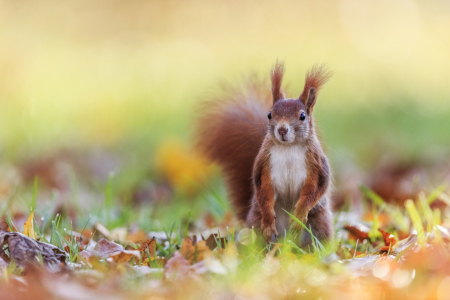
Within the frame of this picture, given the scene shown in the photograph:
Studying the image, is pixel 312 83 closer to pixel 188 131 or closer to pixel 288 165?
pixel 288 165

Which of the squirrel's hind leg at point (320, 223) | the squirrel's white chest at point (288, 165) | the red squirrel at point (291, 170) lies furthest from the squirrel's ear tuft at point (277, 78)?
the squirrel's hind leg at point (320, 223)

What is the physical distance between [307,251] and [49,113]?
479 cm

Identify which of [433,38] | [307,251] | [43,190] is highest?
[433,38]

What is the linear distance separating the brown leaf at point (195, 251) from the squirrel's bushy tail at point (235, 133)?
0.60 metres

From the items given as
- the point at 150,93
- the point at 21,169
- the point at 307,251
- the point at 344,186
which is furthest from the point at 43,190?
the point at 150,93

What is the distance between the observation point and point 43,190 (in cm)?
432

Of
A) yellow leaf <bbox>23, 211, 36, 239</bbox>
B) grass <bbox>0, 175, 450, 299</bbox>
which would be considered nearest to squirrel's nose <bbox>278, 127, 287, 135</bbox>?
grass <bbox>0, 175, 450, 299</bbox>

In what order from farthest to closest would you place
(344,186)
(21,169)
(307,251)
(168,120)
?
(168,120), (21,169), (344,186), (307,251)

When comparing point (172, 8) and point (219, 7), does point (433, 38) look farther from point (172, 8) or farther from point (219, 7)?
point (172, 8)

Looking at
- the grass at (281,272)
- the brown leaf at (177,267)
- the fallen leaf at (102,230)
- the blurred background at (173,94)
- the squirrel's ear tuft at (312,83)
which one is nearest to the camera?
the grass at (281,272)

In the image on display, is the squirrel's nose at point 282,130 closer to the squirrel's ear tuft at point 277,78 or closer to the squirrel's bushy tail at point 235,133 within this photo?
the squirrel's ear tuft at point 277,78

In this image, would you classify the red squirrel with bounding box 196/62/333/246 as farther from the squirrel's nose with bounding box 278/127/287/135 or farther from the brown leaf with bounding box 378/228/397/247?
the brown leaf with bounding box 378/228/397/247

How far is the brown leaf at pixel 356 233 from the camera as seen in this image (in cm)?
276

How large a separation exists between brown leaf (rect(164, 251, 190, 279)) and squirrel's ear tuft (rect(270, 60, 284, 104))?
2.81 feet
